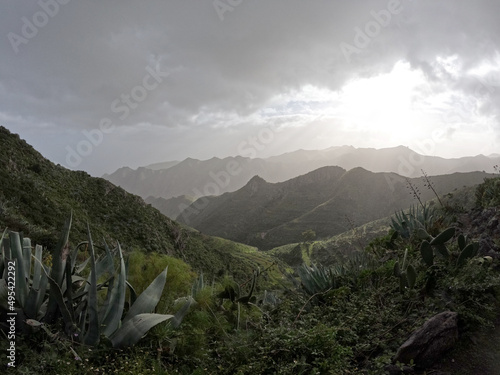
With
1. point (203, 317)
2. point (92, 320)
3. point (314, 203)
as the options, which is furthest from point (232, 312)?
point (314, 203)

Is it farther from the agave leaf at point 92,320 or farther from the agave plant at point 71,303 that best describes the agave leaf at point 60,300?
the agave leaf at point 92,320

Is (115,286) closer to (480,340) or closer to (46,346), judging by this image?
(46,346)

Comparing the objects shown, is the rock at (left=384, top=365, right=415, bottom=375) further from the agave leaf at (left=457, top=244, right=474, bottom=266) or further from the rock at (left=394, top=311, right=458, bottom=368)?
the agave leaf at (left=457, top=244, right=474, bottom=266)

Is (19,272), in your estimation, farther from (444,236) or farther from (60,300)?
(444,236)

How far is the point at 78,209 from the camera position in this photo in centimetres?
2239

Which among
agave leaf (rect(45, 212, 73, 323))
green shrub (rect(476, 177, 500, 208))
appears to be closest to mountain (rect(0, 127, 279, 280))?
agave leaf (rect(45, 212, 73, 323))

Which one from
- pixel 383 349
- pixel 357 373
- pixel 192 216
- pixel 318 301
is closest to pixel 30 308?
pixel 357 373

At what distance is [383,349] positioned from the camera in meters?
3.30

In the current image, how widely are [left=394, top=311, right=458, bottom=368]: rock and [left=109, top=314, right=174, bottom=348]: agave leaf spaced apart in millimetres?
2328

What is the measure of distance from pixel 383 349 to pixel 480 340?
92 centimetres

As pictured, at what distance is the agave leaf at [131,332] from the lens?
114 inches

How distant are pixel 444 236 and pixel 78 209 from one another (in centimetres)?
2335

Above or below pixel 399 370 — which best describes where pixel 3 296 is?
above

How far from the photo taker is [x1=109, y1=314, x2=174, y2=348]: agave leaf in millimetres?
2906
